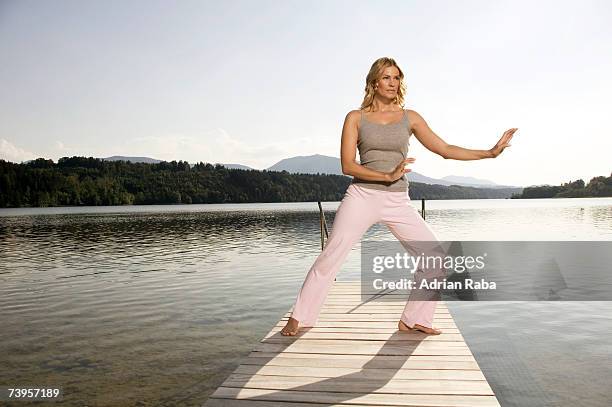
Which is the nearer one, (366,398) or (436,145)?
(366,398)

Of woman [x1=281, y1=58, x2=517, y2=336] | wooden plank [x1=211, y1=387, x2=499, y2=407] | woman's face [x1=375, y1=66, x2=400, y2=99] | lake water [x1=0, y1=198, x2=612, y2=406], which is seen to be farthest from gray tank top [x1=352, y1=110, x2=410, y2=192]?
lake water [x1=0, y1=198, x2=612, y2=406]

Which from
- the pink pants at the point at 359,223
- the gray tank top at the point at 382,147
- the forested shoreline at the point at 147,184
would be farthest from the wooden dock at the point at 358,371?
the forested shoreline at the point at 147,184

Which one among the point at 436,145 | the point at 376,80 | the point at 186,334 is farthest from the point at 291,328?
the point at 186,334

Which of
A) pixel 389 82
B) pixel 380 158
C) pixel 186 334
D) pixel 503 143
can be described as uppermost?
pixel 389 82

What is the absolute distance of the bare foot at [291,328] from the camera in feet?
17.2

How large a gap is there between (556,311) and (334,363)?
1170cm

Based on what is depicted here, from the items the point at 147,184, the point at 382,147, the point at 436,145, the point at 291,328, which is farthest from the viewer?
the point at 147,184

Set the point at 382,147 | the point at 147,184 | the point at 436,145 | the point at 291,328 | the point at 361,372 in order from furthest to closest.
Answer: the point at 147,184, the point at 291,328, the point at 436,145, the point at 382,147, the point at 361,372

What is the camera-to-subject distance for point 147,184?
587 feet

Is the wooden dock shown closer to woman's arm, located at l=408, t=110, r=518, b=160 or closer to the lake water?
woman's arm, located at l=408, t=110, r=518, b=160

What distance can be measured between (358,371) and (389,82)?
266 cm

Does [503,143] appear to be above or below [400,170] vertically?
above

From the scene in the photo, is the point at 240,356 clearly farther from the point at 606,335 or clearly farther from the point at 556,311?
the point at 556,311

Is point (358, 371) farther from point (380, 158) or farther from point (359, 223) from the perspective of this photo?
point (380, 158)
